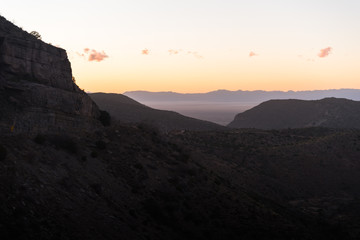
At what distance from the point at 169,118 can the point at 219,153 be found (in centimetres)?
4465

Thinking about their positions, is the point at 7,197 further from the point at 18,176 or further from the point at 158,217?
the point at 158,217

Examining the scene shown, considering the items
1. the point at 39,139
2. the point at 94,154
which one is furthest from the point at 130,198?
the point at 39,139

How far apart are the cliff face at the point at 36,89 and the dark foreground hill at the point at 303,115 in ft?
295

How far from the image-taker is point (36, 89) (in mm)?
21203

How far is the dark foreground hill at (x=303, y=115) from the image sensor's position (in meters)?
103

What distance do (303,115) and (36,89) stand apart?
109 meters

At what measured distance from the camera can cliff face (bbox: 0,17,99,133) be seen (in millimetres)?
19812

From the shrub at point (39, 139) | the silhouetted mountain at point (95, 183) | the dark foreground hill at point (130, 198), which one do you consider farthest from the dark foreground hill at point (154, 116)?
the shrub at point (39, 139)

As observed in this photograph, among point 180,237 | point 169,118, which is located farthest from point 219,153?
point 169,118

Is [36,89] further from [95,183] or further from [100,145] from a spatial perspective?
[95,183]

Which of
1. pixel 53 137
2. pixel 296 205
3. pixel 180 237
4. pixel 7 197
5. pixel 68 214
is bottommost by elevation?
pixel 296 205

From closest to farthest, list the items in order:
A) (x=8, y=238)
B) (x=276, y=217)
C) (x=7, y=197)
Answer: (x=8, y=238), (x=7, y=197), (x=276, y=217)

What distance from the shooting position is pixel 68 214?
42.2 feet

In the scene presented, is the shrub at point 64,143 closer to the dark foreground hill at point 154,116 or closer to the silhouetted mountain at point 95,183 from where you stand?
the silhouetted mountain at point 95,183
